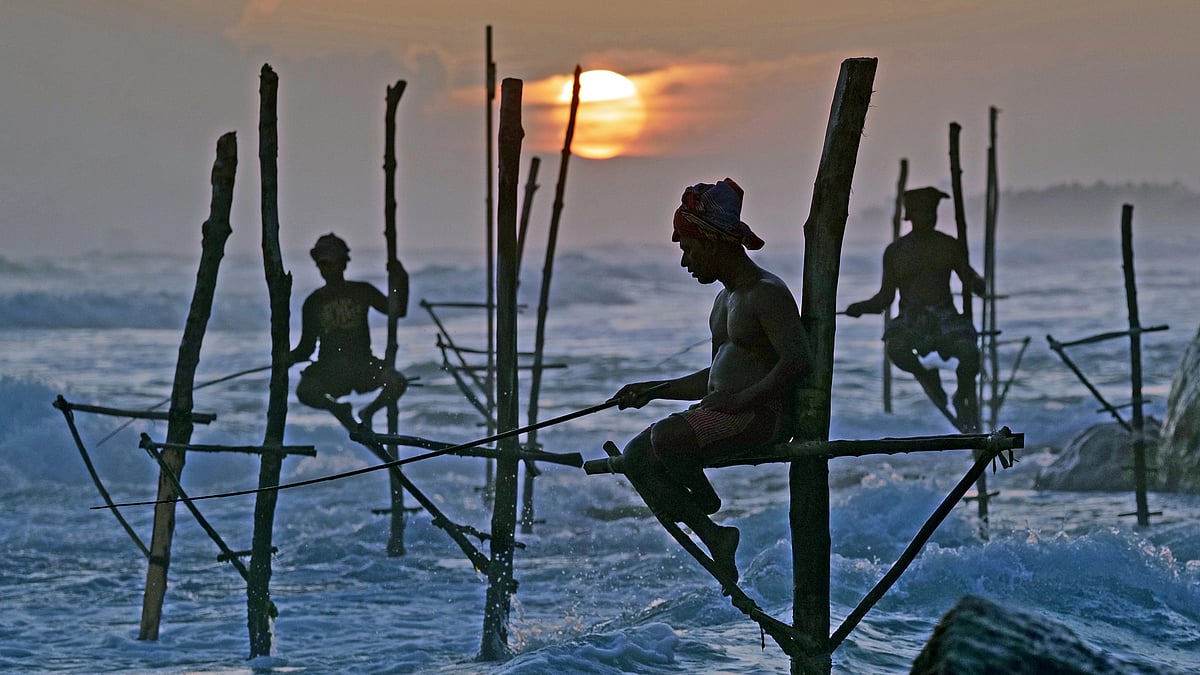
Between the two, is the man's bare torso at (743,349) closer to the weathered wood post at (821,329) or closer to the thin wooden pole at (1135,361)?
the weathered wood post at (821,329)

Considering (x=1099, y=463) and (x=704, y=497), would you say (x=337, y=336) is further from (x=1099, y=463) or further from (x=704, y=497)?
(x=1099, y=463)

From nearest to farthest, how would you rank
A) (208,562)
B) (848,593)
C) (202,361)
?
(848,593) < (208,562) < (202,361)

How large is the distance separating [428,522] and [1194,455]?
8169 millimetres

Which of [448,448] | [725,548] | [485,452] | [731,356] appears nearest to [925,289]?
[485,452]

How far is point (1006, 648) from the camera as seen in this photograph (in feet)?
14.4

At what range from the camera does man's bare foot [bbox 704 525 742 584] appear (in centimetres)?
666

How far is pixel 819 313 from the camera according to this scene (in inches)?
255

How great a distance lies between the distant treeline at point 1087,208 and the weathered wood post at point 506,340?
5830 centimetres

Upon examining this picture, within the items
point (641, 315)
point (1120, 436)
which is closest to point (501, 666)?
point (1120, 436)

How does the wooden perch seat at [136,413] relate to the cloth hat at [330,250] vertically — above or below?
below

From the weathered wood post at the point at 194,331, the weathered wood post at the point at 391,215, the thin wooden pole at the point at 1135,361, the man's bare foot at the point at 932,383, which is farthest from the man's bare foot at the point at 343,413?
the thin wooden pole at the point at 1135,361

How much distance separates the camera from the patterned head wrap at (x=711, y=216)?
20.7 ft

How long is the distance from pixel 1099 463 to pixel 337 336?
33.6 feet

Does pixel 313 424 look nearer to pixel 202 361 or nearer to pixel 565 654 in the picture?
pixel 202 361
